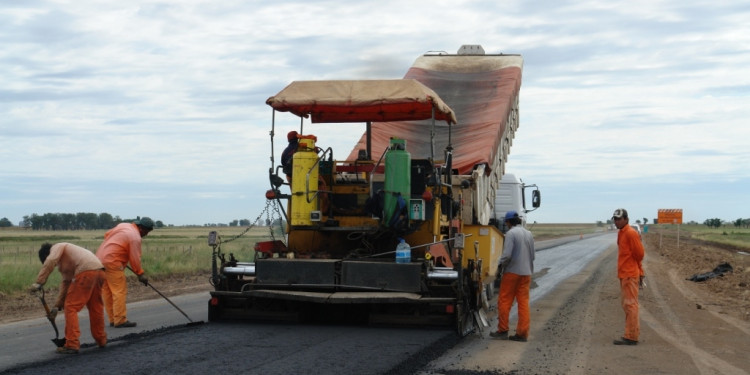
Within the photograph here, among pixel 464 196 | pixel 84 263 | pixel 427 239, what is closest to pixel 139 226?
pixel 84 263

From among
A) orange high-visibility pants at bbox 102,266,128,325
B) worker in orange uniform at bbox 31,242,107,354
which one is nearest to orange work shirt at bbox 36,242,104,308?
worker in orange uniform at bbox 31,242,107,354

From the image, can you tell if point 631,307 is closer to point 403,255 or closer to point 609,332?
point 609,332

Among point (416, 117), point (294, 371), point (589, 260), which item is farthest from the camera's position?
point (589, 260)

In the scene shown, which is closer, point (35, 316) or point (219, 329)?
point (219, 329)

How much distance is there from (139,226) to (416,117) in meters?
4.02

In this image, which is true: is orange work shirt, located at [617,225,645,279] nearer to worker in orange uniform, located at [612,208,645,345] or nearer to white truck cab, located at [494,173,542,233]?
worker in orange uniform, located at [612,208,645,345]

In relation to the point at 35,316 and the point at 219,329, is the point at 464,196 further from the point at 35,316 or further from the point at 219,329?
the point at 35,316

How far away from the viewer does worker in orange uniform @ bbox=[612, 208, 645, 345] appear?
10117 millimetres

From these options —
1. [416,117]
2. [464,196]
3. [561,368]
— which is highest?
[416,117]

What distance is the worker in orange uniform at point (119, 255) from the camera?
10.9 m

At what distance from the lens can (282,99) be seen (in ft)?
36.4

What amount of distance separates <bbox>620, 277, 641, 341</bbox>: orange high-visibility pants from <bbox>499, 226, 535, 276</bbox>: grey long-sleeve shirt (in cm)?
113

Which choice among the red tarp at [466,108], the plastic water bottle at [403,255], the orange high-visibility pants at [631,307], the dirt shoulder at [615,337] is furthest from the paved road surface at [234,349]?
the red tarp at [466,108]

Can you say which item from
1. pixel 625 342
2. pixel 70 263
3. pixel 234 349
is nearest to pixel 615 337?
pixel 625 342
